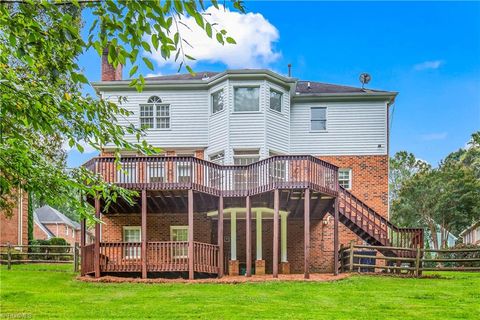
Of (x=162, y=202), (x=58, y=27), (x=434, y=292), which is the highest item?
(x=58, y=27)

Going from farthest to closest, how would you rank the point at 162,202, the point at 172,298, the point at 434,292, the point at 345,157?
the point at 345,157 → the point at 162,202 → the point at 434,292 → the point at 172,298

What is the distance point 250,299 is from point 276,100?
36.0ft

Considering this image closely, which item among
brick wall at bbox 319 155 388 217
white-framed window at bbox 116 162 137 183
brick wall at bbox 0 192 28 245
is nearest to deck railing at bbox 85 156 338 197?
white-framed window at bbox 116 162 137 183

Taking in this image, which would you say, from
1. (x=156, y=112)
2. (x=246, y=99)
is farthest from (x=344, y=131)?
(x=156, y=112)

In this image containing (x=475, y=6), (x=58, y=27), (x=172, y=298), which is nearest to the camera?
(x=58, y=27)

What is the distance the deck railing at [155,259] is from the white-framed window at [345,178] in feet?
22.7

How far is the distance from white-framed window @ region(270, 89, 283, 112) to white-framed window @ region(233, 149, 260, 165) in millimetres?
1898

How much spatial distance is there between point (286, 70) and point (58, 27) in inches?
831

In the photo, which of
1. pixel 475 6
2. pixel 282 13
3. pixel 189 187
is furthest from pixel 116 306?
pixel 475 6

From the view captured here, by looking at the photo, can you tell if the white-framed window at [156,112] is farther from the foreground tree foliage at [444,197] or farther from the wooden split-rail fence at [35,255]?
the foreground tree foliage at [444,197]

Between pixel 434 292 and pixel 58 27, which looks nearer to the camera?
pixel 58 27

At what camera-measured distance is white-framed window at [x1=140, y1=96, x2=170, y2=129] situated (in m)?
22.8

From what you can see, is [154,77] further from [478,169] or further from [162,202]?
[478,169]

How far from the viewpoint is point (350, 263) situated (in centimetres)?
1823
